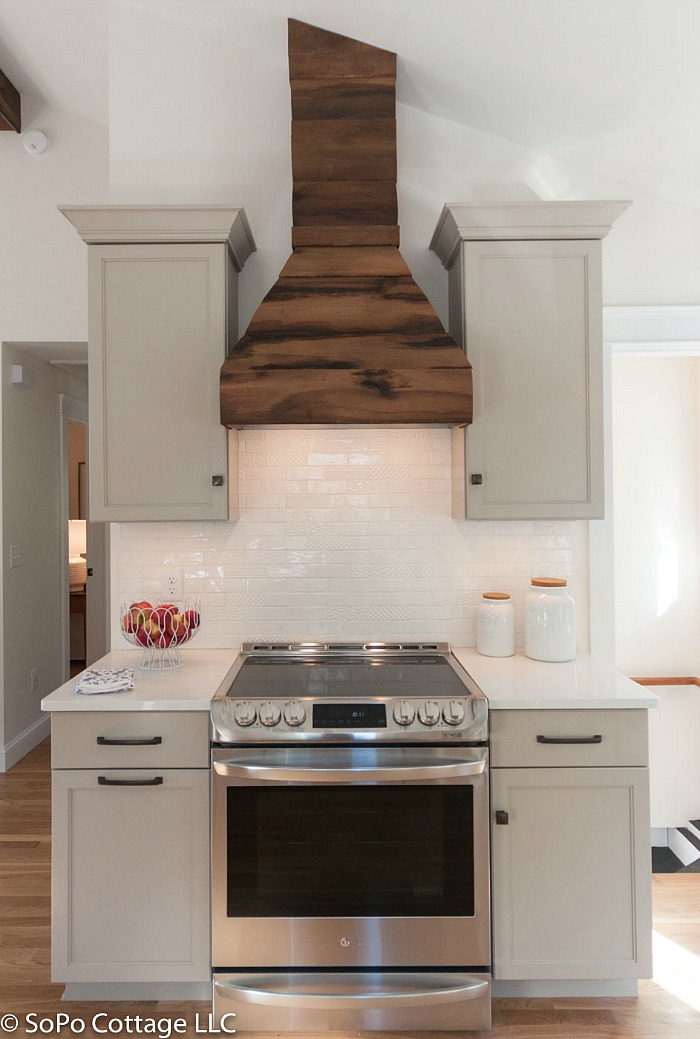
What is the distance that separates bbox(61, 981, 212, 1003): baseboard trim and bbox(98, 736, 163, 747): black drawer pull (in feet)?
2.47

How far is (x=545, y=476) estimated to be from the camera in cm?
249

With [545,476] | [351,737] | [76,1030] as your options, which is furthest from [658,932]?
[76,1030]

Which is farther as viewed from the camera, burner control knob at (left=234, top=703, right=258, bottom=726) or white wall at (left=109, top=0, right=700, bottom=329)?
white wall at (left=109, top=0, right=700, bottom=329)

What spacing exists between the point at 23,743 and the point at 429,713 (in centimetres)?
336

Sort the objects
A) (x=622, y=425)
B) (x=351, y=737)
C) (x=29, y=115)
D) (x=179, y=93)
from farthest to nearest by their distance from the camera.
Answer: (x=29, y=115)
(x=622, y=425)
(x=179, y=93)
(x=351, y=737)

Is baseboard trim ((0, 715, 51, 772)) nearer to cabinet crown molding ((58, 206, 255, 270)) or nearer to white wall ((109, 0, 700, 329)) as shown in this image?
white wall ((109, 0, 700, 329))

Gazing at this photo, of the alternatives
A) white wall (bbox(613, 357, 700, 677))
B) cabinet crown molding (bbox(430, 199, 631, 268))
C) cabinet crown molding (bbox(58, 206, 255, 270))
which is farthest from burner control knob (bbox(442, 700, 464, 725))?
white wall (bbox(613, 357, 700, 677))

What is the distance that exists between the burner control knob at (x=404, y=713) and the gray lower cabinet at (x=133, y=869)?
0.57 meters

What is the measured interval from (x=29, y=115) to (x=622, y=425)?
369cm

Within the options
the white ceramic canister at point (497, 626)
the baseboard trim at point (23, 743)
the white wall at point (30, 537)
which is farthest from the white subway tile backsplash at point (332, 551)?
the baseboard trim at point (23, 743)

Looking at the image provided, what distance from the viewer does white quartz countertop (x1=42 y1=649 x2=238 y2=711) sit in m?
2.11

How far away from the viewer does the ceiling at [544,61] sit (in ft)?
7.24

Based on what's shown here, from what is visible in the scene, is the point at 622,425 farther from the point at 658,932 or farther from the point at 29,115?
the point at 29,115

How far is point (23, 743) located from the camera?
4.43 meters
